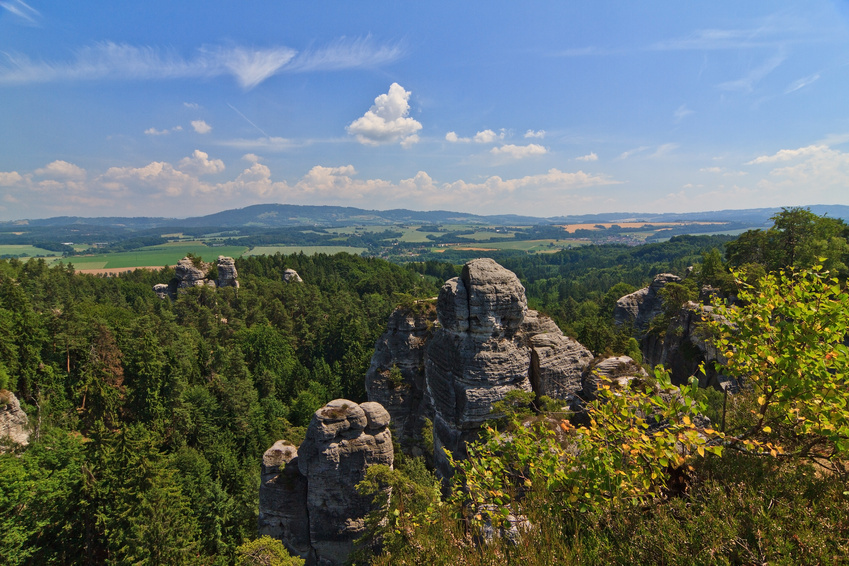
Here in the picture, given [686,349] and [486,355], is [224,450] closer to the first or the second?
[486,355]

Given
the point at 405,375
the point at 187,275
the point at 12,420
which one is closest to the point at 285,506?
the point at 405,375

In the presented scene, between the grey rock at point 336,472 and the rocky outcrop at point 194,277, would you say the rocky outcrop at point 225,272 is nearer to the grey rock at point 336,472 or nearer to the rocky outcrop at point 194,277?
the rocky outcrop at point 194,277

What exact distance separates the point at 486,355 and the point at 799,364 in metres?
20.6

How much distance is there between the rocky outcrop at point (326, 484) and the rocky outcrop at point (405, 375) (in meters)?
13.7

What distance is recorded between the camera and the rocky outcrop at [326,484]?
23016 millimetres

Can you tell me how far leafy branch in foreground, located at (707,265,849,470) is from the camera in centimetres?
575

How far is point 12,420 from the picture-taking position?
90.7 feet

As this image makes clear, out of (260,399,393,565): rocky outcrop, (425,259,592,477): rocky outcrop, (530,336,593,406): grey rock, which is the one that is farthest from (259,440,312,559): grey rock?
(530,336,593,406): grey rock

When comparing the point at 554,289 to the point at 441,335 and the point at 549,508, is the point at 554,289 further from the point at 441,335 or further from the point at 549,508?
the point at 549,508

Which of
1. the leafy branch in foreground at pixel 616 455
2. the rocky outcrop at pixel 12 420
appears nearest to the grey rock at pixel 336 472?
the leafy branch in foreground at pixel 616 455

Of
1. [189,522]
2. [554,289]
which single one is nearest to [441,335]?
[189,522]

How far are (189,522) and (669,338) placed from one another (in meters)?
43.9

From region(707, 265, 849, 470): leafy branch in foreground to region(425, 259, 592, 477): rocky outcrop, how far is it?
735 inches

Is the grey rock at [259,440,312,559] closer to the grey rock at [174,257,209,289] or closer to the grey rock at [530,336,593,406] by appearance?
the grey rock at [530,336,593,406]
